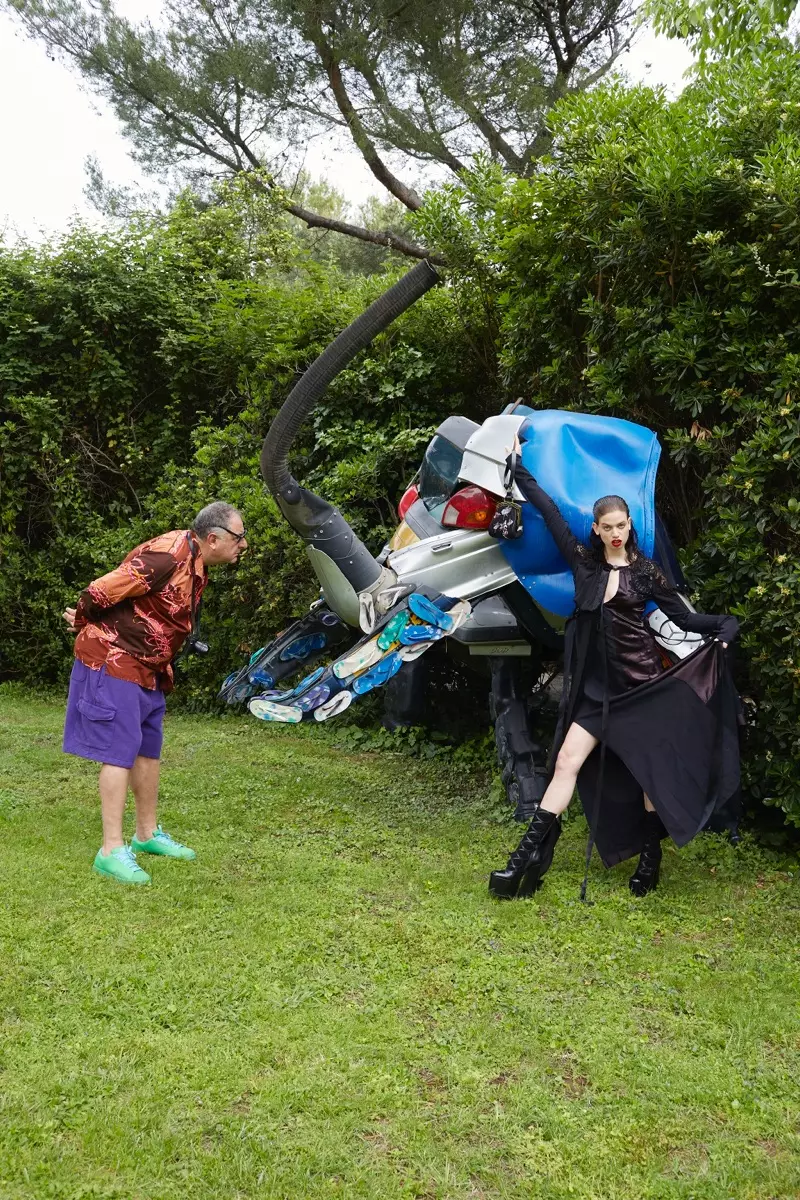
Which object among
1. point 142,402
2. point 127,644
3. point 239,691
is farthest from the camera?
point 142,402

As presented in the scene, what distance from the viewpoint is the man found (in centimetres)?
419

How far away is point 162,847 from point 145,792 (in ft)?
0.93

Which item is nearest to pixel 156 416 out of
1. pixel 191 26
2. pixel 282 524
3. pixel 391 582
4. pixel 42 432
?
pixel 42 432

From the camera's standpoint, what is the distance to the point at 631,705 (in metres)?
4.13

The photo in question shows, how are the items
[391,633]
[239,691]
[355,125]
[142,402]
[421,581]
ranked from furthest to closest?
[355,125], [142,402], [239,691], [421,581], [391,633]

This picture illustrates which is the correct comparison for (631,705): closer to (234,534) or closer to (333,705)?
(333,705)

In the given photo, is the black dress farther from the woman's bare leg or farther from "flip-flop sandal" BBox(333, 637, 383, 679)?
"flip-flop sandal" BBox(333, 637, 383, 679)

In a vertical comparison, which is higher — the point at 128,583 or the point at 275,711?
the point at 128,583

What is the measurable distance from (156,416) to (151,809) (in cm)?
561

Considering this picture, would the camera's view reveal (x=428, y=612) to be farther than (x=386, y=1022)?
Yes

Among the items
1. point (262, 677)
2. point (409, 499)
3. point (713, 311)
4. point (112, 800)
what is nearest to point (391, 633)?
point (262, 677)

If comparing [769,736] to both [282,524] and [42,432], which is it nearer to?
[282,524]

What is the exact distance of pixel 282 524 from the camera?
7660 mm

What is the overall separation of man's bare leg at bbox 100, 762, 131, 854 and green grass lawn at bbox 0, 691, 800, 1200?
164 millimetres
